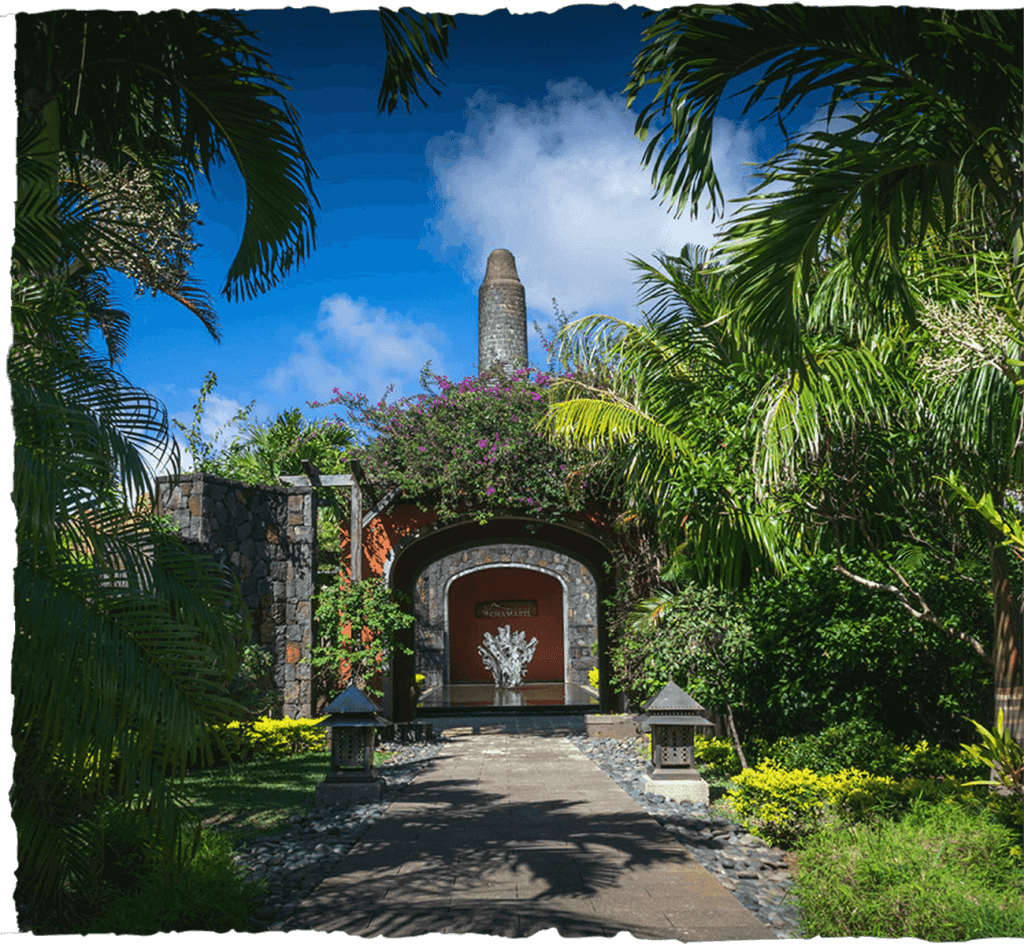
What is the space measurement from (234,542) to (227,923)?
5.34m

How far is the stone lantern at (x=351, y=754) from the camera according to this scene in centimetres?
586

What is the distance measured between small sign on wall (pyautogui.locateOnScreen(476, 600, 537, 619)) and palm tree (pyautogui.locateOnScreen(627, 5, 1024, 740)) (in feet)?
51.6

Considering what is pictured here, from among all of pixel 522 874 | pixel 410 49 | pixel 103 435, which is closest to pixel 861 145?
pixel 410 49

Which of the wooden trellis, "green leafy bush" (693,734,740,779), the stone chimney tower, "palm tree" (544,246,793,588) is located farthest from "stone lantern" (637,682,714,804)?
the stone chimney tower

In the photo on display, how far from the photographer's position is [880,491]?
4.95 metres

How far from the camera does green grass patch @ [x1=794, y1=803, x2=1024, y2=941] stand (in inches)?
110

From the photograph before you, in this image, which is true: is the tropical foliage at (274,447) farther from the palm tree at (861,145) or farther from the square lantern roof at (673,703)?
the palm tree at (861,145)

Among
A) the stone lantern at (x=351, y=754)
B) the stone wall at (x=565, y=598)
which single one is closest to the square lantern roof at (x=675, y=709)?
the stone lantern at (x=351, y=754)

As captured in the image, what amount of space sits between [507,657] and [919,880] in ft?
50.2

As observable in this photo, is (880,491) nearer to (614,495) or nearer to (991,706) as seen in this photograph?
(991,706)

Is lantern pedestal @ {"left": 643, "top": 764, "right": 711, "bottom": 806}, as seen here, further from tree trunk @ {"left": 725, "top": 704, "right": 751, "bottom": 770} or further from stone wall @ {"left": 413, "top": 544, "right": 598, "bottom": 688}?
stone wall @ {"left": 413, "top": 544, "right": 598, "bottom": 688}

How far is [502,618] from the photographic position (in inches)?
760

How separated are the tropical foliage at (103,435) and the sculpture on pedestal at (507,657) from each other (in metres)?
14.7

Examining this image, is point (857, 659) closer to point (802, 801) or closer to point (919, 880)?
point (802, 801)
